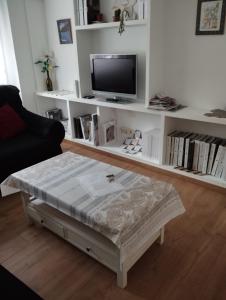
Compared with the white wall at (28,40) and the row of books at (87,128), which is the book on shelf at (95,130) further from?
the white wall at (28,40)

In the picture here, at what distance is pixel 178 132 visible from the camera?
269cm

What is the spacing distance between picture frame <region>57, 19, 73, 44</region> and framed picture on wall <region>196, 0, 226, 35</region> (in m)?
1.76

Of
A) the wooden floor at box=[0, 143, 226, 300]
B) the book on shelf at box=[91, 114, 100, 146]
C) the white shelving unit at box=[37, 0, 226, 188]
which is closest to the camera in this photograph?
the wooden floor at box=[0, 143, 226, 300]

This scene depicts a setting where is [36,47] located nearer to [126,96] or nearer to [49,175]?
[126,96]

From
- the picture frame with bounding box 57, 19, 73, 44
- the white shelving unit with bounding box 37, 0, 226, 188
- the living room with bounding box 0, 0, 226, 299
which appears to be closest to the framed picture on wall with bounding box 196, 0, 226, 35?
the living room with bounding box 0, 0, 226, 299

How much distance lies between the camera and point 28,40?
3488mm

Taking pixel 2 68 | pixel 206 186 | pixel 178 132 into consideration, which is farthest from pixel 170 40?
pixel 2 68

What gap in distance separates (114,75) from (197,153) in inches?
50.3

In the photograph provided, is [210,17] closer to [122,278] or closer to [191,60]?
[191,60]

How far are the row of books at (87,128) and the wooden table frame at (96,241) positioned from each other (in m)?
Answer: 1.48

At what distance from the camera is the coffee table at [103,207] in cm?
133

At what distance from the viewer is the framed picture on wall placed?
7.09 feet

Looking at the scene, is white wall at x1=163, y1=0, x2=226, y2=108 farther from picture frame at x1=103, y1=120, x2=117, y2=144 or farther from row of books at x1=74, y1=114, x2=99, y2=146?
row of books at x1=74, y1=114, x2=99, y2=146

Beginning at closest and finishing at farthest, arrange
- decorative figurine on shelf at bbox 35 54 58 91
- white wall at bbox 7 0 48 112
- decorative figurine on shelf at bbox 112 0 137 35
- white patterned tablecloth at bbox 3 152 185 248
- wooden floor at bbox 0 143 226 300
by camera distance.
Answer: white patterned tablecloth at bbox 3 152 185 248 < wooden floor at bbox 0 143 226 300 < decorative figurine on shelf at bbox 112 0 137 35 < white wall at bbox 7 0 48 112 < decorative figurine on shelf at bbox 35 54 58 91
